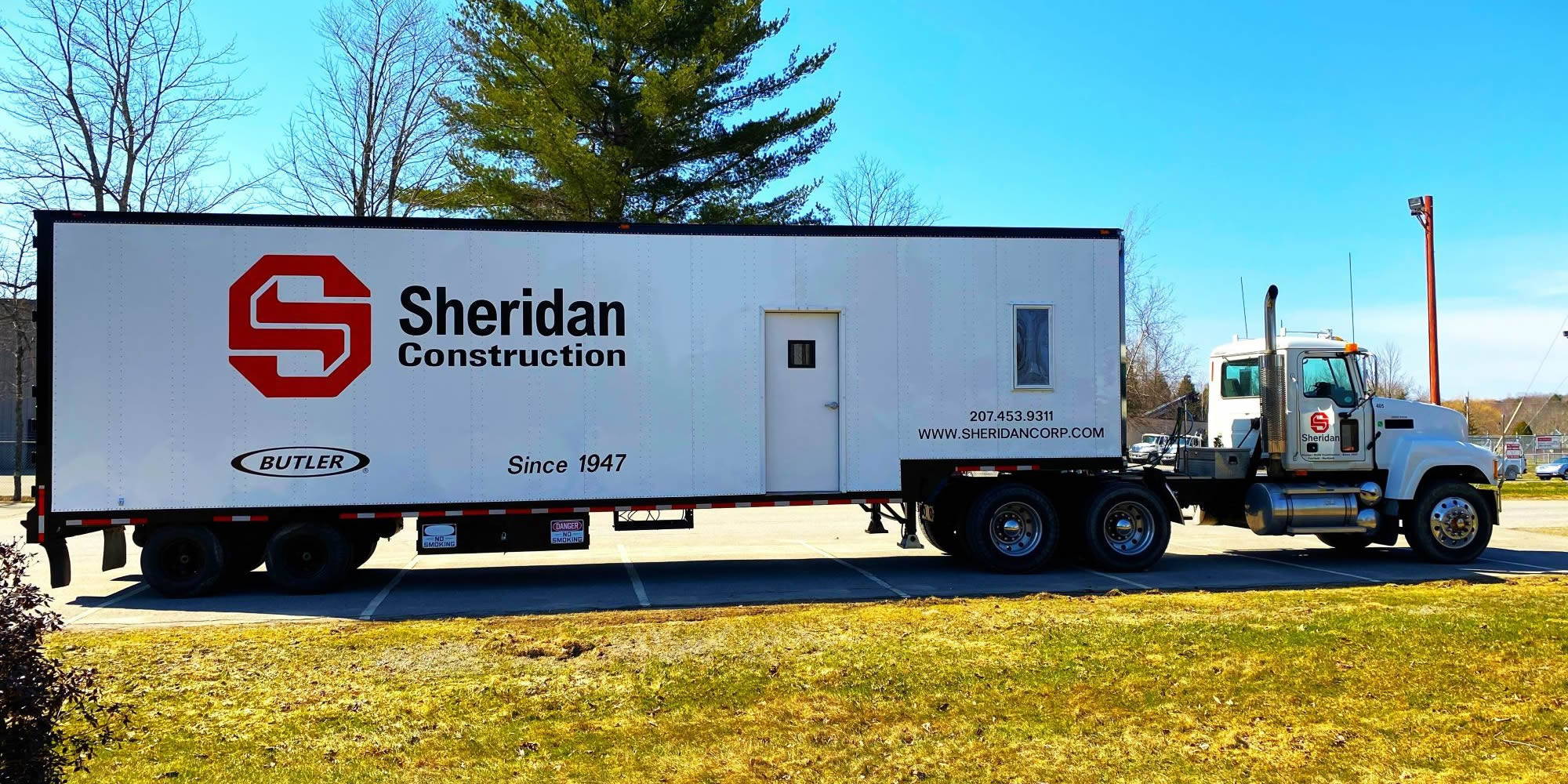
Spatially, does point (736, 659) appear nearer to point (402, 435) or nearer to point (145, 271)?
point (402, 435)

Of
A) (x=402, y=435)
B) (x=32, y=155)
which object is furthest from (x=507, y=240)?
(x=32, y=155)

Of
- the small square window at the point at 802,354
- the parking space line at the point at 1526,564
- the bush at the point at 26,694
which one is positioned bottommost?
the parking space line at the point at 1526,564

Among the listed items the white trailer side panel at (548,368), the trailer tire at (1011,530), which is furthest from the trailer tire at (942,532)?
the white trailer side panel at (548,368)

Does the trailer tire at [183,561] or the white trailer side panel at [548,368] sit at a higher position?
the white trailer side panel at [548,368]

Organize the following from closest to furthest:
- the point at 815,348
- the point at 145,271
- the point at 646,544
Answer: the point at 145,271 < the point at 815,348 < the point at 646,544

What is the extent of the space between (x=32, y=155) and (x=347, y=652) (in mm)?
25036

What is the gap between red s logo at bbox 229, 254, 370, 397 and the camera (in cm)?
1038

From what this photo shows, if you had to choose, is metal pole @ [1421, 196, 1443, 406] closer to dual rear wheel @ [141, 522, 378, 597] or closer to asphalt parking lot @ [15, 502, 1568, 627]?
asphalt parking lot @ [15, 502, 1568, 627]

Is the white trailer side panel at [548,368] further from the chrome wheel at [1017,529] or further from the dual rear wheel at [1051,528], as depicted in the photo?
the chrome wheel at [1017,529]

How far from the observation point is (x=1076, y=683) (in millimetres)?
6426

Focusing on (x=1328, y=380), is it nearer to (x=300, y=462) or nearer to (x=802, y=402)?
(x=802, y=402)

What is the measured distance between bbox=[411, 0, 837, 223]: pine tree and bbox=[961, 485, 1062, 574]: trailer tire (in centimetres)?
1358

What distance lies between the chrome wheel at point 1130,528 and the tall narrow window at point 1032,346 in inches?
67.9

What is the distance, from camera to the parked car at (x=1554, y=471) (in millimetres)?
40250
